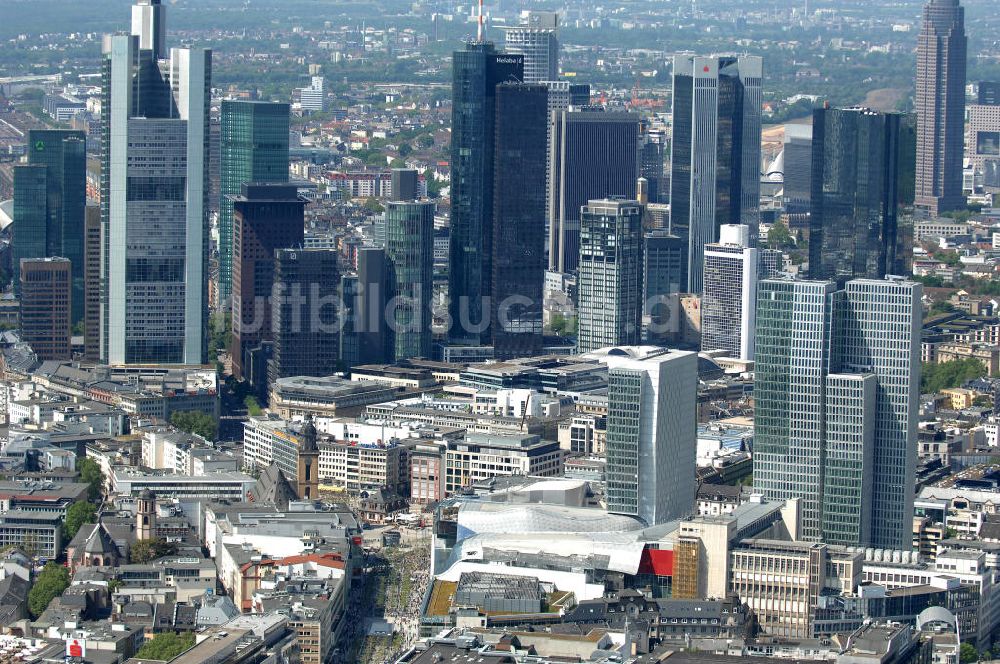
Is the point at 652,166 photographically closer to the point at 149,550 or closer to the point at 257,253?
the point at 257,253

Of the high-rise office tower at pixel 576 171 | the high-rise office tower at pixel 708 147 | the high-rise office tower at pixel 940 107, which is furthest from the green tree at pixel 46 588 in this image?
the high-rise office tower at pixel 940 107

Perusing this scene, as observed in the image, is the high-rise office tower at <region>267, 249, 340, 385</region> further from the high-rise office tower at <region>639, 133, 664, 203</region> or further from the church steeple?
the high-rise office tower at <region>639, 133, 664, 203</region>

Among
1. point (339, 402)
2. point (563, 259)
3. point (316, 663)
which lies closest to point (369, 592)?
point (316, 663)

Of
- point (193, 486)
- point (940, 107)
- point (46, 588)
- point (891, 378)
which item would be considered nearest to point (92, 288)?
point (193, 486)

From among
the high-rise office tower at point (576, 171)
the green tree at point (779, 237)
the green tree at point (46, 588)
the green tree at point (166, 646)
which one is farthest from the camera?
the green tree at point (779, 237)

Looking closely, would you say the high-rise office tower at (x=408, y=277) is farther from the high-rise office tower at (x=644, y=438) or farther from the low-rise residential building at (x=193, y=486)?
the high-rise office tower at (x=644, y=438)

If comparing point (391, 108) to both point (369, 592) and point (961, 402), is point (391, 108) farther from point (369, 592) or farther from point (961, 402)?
point (369, 592)
